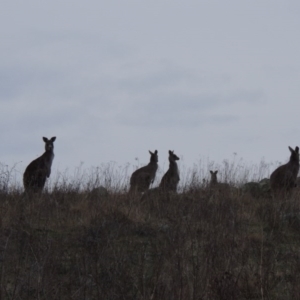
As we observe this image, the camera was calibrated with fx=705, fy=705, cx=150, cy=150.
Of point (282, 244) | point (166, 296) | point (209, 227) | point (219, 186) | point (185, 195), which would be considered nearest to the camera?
point (166, 296)

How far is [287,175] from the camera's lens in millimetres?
15828

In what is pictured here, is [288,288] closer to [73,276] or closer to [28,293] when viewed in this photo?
[73,276]

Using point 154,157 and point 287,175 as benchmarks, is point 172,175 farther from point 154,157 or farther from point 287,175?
point 287,175

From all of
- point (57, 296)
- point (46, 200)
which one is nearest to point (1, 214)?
point (46, 200)

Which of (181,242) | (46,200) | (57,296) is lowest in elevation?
(57,296)

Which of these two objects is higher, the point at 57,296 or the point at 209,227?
the point at 209,227

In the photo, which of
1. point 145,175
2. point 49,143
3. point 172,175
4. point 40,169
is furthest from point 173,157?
point 40,169

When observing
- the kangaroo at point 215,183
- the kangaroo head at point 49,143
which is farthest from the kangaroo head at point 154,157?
the kangaroo at point 215,183

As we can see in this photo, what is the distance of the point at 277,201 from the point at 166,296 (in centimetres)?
639

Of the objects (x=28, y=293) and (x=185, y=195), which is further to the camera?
(x=185, y=195)

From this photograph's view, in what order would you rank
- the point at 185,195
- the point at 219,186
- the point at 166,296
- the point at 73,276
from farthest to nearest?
the point at 219,186
the point at 185,195
the point at 73,276
the point at 166,296

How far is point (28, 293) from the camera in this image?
6723 millimetres

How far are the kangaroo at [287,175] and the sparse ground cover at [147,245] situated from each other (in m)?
0.76

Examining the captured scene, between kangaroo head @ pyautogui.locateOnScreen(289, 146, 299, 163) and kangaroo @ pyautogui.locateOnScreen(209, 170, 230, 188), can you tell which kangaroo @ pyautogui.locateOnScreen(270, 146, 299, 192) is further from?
kangaroo @ pyautogui.locateOnScreen(209, 170, 230, 188)
